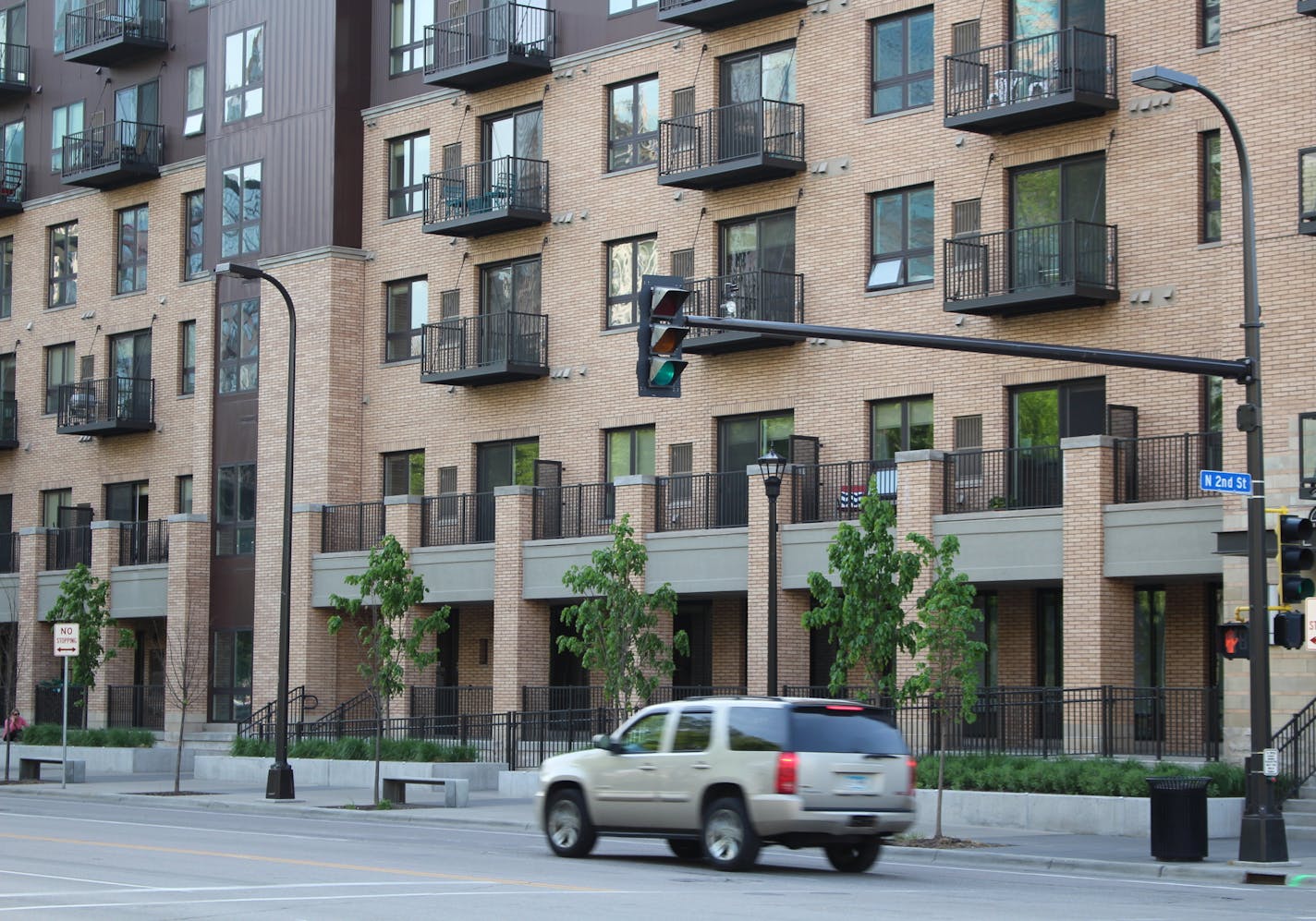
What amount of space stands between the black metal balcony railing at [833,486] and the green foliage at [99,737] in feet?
58.6

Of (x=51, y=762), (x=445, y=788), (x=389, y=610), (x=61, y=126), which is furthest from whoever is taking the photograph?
(x=61, y=126)

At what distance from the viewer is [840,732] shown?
1998 centimetres

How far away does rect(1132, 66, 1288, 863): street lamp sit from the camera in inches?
848

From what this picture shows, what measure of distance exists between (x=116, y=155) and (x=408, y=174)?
387 inches

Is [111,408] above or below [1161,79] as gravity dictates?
below

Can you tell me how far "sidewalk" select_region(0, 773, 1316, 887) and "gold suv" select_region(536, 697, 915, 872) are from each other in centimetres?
306

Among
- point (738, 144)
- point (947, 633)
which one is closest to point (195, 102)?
point (738, 144)

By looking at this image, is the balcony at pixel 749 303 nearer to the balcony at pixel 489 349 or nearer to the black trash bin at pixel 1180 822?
the balcony at pixel 489 349

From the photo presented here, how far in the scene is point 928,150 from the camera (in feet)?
116

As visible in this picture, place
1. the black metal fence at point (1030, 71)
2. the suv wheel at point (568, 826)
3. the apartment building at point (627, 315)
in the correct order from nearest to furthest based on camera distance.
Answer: the suv wheel at point (568, 826), the apartment building at point (627, 315), the black metal fence at point (1030, 71)

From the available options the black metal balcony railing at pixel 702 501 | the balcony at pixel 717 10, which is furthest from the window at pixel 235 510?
the balcony at pixel 717 10

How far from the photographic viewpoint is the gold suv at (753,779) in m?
19.6

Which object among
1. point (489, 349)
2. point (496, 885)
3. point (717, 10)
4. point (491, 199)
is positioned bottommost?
point (496, 885)

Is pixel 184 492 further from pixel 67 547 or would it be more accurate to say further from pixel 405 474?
pixel 405 474
